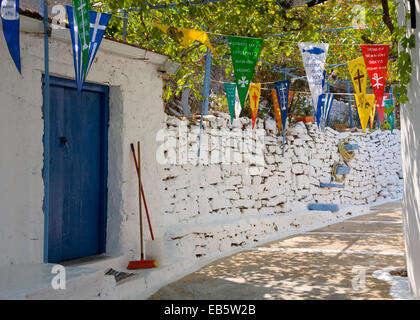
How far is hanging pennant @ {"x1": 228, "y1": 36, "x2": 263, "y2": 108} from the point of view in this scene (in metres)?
5.43

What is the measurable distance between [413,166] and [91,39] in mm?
2885

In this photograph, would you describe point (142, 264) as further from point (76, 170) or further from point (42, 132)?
point (42, 132)

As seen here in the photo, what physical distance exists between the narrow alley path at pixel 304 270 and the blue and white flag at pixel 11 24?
259 cm

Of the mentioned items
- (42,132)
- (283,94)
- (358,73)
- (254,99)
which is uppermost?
(358,73)

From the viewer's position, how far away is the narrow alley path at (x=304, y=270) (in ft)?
14.3

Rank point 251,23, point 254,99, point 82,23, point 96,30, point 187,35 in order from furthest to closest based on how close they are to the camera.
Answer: point 254,99 < point 251,23 < point 187,35 < point 96,30 < point 82,23

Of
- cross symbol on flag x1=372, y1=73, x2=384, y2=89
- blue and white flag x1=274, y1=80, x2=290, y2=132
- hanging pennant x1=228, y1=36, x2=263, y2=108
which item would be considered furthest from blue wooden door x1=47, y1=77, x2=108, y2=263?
blue and white flag x1=274, y1=80, x2=290, y2=132

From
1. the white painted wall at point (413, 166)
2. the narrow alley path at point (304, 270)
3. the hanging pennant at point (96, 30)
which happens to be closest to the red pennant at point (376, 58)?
the white painted wall at point (413, 166)

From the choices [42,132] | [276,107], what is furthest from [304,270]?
[276,107]

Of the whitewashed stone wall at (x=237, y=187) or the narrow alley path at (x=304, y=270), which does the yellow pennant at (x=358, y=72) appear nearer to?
the whitewashed stone wall at (x=237, y=187)

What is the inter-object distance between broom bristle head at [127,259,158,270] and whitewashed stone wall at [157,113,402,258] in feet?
2.98

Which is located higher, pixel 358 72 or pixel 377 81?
pixel 358 72

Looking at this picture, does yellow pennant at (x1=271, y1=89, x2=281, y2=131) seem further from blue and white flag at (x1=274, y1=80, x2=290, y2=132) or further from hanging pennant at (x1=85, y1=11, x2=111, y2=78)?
hanging pennant at (x1=85, y1=11, x2=111, y2=78)

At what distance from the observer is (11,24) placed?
321 cm
